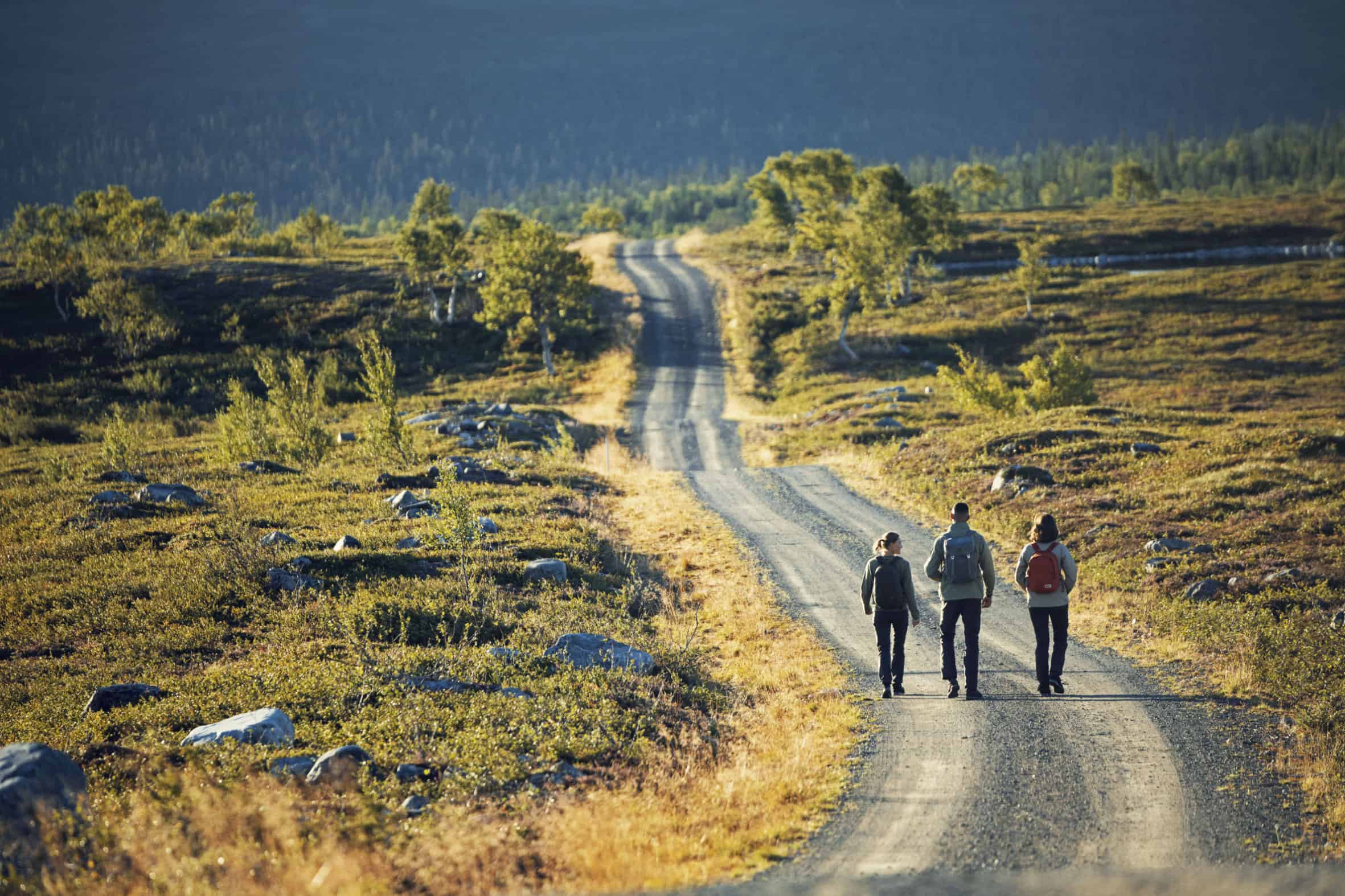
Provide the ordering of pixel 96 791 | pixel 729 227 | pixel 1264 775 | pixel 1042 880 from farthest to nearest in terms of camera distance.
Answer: pixel 729 227 < pixel 1264 775 < pixel 96 791 < pixel 1042 880

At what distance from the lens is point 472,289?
248ft

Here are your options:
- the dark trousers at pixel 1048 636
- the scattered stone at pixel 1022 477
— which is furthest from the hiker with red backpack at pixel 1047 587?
the scattered stone at pixel 1022 477

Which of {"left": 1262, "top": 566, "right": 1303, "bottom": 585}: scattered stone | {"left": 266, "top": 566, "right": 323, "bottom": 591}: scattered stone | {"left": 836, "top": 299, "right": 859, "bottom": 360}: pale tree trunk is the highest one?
{"left": 836, "top": 299, "right": 859, "bottom": 360}: pale tree trunk

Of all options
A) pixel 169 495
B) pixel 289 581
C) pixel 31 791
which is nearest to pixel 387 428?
pixel 169 495

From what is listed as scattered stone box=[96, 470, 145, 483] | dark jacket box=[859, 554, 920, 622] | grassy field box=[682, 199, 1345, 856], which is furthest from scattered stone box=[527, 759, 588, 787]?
scattered stone box=[96, 470, 145, 483]

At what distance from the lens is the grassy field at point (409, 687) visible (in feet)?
27.1

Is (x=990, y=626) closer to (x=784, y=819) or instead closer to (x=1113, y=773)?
(x=1113, y=773)

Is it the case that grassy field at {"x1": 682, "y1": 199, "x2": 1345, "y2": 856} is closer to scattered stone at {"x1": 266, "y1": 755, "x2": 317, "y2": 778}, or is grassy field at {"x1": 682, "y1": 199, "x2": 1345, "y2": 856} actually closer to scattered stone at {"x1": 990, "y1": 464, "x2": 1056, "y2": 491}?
scattered stone at {"x1": 990, "y1": 464, "x2": 1056, "y2": 491}

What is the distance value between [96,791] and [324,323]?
64.4 metres

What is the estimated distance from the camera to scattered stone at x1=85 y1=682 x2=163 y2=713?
38.8 feet

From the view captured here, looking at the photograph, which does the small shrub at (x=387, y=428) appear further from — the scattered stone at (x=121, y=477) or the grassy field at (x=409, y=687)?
the scattered stone at (x=121, y=477)

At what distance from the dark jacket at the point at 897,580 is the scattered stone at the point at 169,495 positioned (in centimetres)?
1904

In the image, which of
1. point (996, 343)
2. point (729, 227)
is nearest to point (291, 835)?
Result: point (996, 343)

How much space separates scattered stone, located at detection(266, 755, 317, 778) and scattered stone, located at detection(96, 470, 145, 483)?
21.8 m
